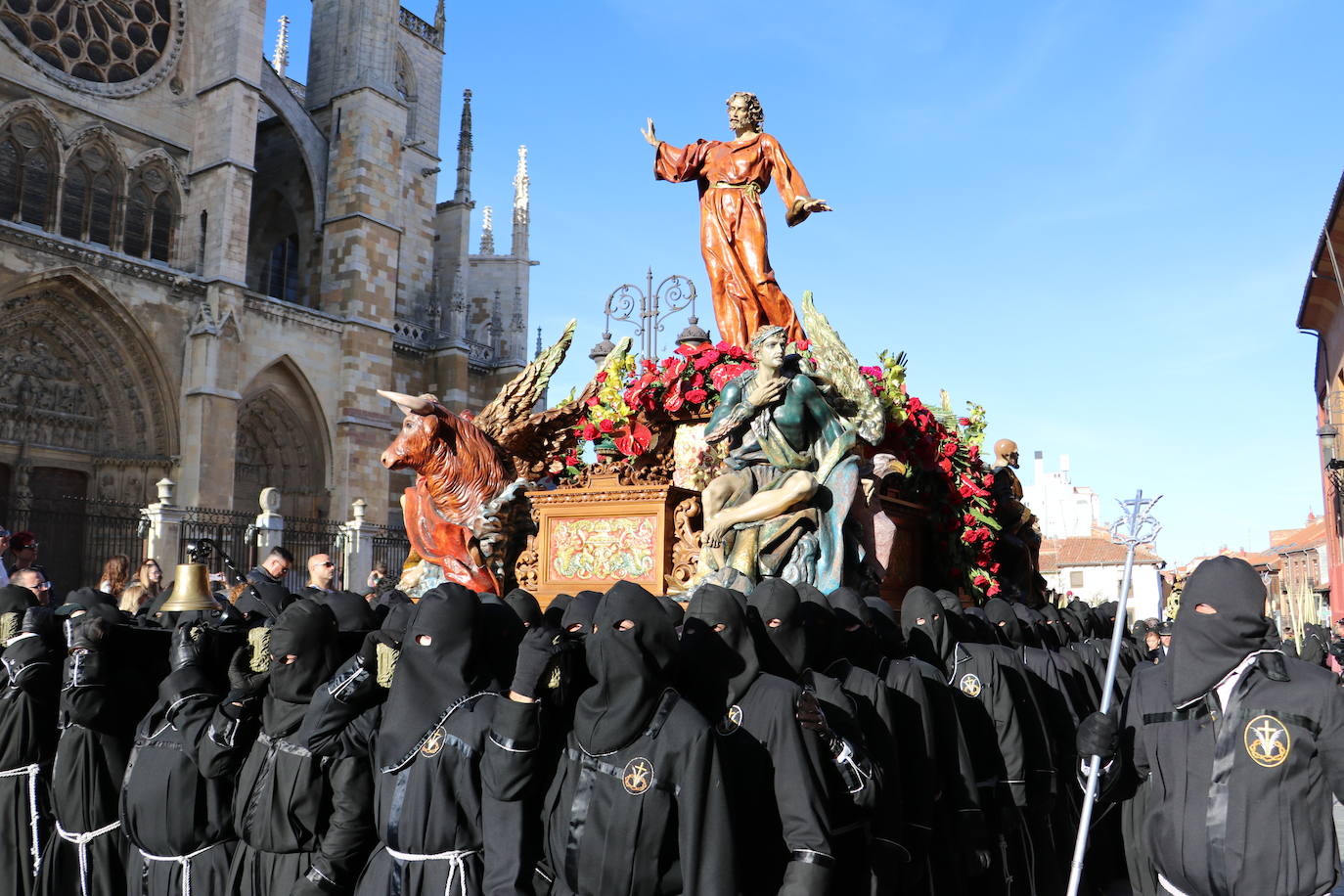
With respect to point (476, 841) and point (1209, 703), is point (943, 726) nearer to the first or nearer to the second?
point (1209, 703)

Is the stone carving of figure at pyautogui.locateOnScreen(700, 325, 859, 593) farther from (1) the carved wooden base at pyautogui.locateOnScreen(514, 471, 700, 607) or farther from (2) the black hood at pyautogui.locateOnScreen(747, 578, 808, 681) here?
(2) the black hood at pyautogui.locateOnScreen(747, 578, 808, 681)

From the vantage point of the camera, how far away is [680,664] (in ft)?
11.3

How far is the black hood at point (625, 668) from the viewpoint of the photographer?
3.07m

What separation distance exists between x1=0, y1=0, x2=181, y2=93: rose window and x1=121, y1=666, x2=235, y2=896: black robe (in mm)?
24529

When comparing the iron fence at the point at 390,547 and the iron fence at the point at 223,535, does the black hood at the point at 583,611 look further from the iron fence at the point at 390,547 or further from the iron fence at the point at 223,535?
the iron fence at the point at 390,547

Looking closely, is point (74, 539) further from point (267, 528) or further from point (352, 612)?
point (352, 612)

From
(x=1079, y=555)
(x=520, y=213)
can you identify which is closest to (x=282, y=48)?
(x=520, y=213)

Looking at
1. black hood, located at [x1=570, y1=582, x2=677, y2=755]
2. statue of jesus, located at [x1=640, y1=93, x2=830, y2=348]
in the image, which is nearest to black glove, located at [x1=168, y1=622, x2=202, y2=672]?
black hood, located at [x1=570, y1=582, x2=677, y2=755]

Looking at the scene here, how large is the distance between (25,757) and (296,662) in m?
2.24

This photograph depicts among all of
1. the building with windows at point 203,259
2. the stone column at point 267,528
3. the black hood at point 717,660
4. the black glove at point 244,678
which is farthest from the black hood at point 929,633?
the building with windows at point 203,259

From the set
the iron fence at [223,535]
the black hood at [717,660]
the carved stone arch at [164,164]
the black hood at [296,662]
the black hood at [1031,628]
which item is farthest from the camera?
the carved stone arch at [164,164]

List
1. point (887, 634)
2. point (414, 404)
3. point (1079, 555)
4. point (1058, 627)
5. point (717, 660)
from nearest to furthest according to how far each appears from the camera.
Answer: point (717, 660) < point (887, 634) < point (414, 404) < point (1058, 627) < point (1079, 555)

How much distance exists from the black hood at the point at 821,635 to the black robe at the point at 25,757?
372 centimetres

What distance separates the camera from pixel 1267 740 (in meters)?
3.07
